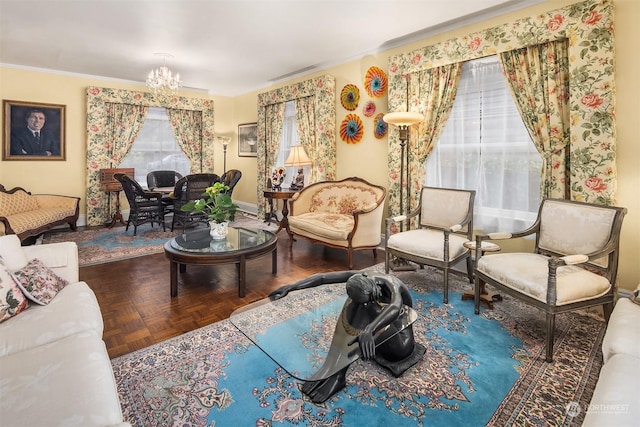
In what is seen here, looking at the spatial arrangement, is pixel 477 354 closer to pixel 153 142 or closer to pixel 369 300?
pixel 369 300

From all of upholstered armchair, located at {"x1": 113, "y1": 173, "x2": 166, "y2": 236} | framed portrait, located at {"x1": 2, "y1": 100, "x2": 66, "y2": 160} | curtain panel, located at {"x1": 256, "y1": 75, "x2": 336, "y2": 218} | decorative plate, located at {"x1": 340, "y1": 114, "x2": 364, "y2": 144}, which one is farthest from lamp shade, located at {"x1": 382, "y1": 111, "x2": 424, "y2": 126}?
framed portrait, located at {"x1": 2, "y1": 100, "x2": 66, "y2": 160}

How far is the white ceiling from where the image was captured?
335cm

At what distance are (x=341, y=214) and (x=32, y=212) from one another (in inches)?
182

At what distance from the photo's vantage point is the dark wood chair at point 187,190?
550cm

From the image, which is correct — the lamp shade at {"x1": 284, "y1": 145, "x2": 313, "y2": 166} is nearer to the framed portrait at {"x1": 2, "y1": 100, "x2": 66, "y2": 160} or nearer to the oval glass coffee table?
the oval glass coffee table

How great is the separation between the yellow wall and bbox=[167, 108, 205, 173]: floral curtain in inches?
17.8

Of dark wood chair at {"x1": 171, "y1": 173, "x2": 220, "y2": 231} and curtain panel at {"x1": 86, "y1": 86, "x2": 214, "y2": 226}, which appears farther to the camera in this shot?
curtain panel at {"x1": 86, "y1": 86, "x2": 214, "y2": 226}

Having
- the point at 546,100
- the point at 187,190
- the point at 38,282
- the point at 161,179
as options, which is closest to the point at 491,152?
the point at 546,100

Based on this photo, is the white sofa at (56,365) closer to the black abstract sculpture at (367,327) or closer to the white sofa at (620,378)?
the black abstract sculpture at (367,327)

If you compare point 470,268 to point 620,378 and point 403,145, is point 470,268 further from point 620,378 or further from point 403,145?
point 620,378

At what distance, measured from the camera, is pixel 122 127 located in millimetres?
6516

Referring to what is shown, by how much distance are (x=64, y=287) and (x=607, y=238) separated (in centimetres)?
370

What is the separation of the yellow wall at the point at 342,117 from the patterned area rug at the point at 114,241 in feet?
3.98

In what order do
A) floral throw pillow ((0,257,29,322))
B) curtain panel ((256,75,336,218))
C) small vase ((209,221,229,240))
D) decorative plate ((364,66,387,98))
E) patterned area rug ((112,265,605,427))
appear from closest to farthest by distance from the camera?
1. patterned area rug ((112,265,605,427))
2. floral throw pillow ((0,257,29,322))
3. small vase ((209,221,229,240))
4. decorative plate ((364,66,387,98))
5. curtain panel ((256,75,336,218))
